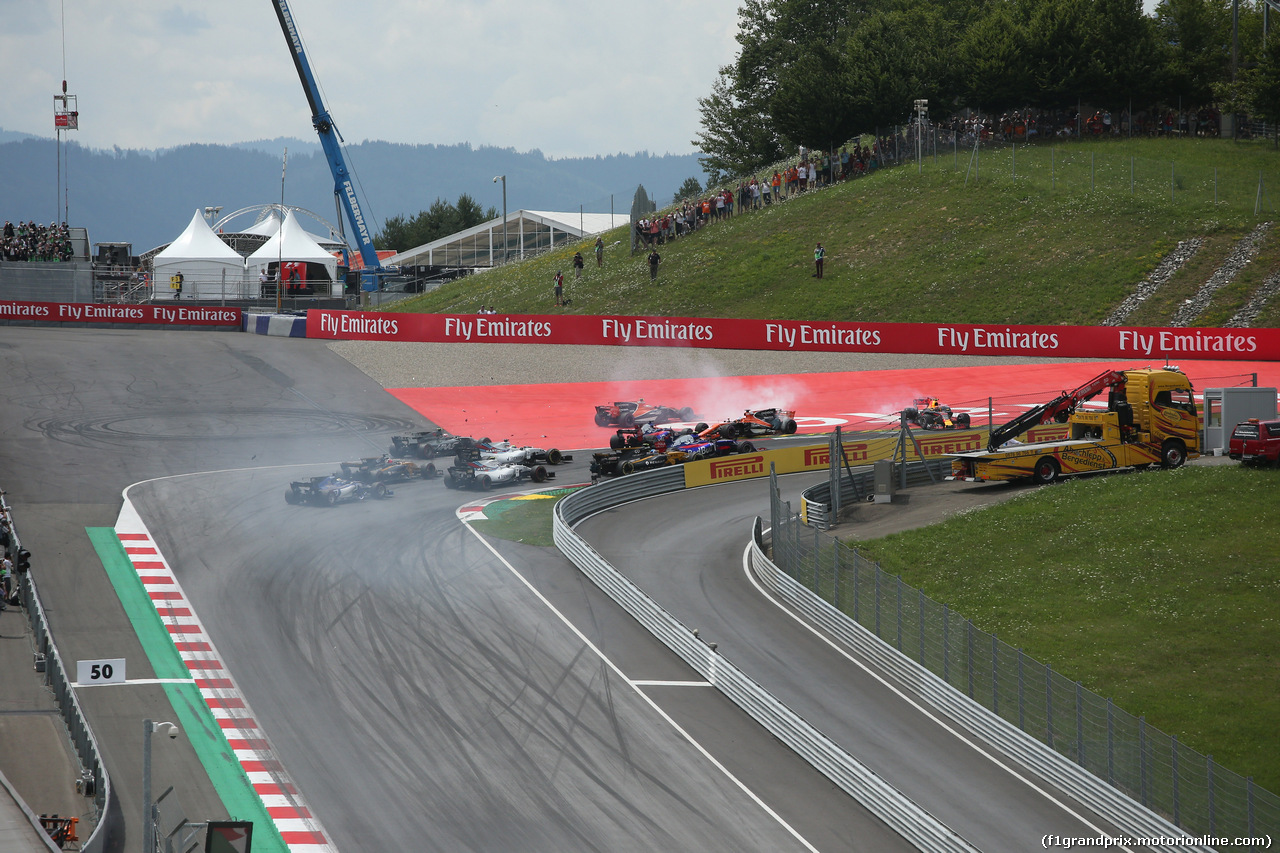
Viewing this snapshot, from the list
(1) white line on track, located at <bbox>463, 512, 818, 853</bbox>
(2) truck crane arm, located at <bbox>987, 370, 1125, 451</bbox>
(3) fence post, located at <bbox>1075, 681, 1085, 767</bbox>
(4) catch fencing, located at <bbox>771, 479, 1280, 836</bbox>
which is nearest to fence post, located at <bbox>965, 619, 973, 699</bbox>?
(4) catch fencing, located at <bbox>771, 479, 1280, 836</bbox>

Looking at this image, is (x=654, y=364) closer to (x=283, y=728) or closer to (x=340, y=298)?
(x=340, y=298)

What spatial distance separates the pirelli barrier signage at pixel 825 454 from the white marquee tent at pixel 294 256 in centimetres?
3453

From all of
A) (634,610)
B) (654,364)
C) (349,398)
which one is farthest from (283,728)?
(654,364)

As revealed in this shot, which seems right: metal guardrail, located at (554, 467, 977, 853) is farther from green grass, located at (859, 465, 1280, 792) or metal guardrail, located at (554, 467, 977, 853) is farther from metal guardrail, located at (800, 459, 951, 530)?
metal guardrail, located at (800, 459, 951, 530)

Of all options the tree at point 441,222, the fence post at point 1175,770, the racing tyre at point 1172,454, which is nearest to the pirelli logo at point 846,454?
the racing tyre at point 1172,454

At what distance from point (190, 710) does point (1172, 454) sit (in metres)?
22.1

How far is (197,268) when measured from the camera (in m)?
59.8

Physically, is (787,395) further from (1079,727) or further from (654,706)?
(1079,727)

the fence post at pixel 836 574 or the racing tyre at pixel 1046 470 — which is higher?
the racing tyre at pixel 1046 470

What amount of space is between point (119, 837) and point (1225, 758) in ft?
48.4

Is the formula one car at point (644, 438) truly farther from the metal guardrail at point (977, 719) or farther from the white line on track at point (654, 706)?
the metal guardrail at point (977, 719)

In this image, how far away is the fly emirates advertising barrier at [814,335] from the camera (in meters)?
44.2

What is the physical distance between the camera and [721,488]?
31.1 metres

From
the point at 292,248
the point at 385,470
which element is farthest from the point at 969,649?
the point at 292,248
